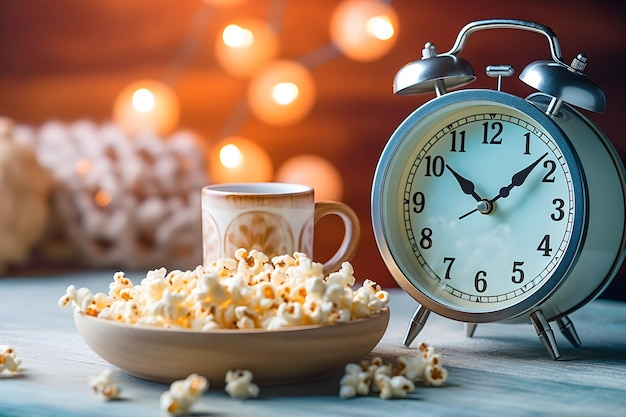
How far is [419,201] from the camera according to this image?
3.32 feet

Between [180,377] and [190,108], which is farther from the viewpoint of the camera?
[190,108]

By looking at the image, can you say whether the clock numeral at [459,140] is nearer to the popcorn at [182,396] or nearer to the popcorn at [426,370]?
the popcorn at [426,370]

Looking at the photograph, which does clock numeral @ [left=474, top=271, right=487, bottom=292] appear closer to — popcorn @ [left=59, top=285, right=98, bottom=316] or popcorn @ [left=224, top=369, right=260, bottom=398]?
popcorn @ [left=224, top=369, right=260, bottom=398]

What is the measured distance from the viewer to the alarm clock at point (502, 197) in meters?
0.92

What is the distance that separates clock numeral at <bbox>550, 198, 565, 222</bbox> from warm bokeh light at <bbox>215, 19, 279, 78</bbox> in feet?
2.99

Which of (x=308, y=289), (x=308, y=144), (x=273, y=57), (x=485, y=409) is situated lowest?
(x=485, y=409)

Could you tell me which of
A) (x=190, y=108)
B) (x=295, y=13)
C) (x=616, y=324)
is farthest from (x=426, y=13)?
(x=616, y=324)

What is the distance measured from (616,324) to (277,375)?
580 millimetres

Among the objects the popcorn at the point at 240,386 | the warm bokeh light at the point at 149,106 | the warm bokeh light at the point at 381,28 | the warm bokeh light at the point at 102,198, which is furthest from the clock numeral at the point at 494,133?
the warm bokeh light at the point at 149,106

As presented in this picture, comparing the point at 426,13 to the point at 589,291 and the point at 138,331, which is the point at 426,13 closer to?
the point at 589,291

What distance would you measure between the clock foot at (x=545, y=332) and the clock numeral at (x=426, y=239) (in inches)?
5.5

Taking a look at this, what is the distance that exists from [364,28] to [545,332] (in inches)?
34.3

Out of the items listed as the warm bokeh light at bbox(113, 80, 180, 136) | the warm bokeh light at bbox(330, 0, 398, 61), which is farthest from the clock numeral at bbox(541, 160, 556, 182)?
the warm bokeh light at bbox(113, 80, 180, 136)

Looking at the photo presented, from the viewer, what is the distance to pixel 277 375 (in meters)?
0.80
